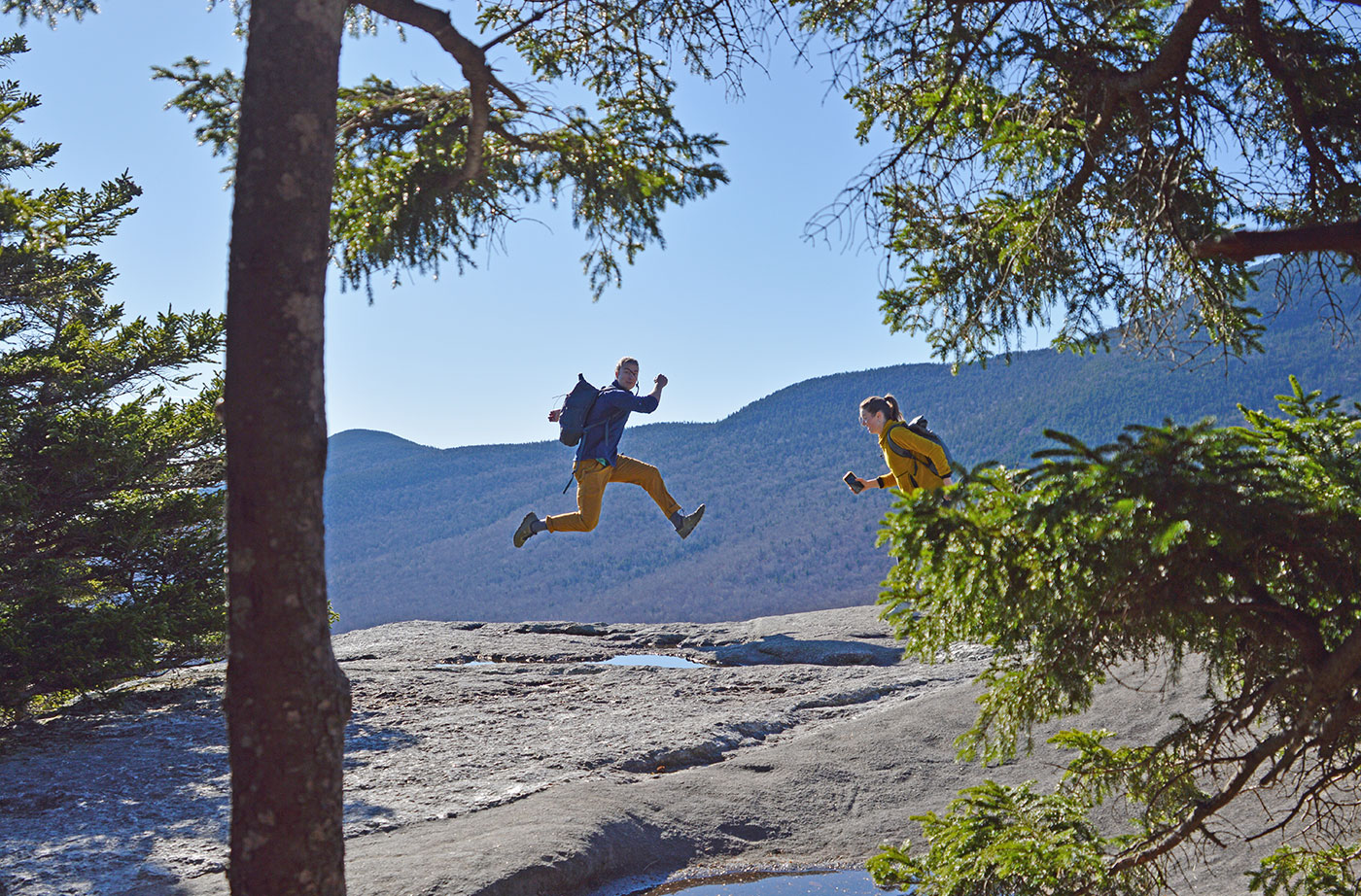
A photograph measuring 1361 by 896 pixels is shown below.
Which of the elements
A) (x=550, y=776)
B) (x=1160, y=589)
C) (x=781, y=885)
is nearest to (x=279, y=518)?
(x=1160, y=589)

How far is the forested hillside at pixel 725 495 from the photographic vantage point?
21.8 metres

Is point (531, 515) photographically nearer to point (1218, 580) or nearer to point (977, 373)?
point (1218, 580)

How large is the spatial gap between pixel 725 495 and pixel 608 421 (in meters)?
21.6

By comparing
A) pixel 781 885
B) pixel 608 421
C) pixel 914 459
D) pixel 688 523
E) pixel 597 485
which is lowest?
pixel 781 885

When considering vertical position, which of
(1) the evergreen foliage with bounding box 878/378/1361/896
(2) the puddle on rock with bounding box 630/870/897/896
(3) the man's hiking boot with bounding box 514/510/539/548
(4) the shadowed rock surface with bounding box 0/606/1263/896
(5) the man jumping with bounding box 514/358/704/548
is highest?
(5) the man jumping with bounding box 514/358/704/548

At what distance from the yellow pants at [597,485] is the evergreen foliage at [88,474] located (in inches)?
111

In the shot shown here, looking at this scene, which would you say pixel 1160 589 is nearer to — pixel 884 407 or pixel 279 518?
pixel 279 518

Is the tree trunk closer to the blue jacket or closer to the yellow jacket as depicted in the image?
the blue jacket

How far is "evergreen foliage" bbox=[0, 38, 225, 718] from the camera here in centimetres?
636

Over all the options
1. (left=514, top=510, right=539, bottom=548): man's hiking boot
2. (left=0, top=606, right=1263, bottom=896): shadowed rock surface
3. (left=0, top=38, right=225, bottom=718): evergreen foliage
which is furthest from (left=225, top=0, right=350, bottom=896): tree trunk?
(left=514, top=510, right=539, bottom=548): man's hiking boot

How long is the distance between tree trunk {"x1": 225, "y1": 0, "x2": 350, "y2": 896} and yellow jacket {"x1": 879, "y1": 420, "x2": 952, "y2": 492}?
5.39 metres

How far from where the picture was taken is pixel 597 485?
8.15 metres

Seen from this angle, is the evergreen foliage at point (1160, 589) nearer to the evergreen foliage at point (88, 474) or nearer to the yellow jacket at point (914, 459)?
the yellow jacket at point (914, 459)

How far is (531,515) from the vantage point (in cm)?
874
